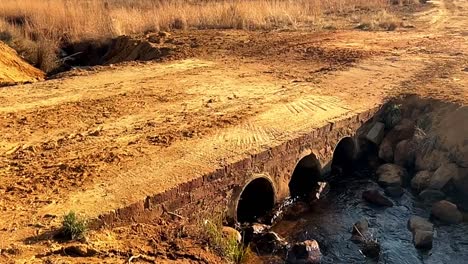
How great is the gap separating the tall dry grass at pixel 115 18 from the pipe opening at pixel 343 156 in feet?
28.7

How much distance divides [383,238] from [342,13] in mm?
16084

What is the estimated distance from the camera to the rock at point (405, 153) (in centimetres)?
1100

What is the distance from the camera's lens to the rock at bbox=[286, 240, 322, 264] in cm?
795

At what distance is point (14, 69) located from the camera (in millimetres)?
14273

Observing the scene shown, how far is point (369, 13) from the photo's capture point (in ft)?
75.5

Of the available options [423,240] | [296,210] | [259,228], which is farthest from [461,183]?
[259,228]

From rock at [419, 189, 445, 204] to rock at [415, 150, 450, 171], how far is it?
665 millimetres

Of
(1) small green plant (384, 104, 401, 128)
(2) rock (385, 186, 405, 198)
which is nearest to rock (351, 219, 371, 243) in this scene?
(2) rock (385, 186, 405, 198)

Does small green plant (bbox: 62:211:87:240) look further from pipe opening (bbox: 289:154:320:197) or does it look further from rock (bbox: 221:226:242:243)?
pipe opening (bbox: 289:154:320:197)

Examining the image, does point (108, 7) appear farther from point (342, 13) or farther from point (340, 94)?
point (340, 94)

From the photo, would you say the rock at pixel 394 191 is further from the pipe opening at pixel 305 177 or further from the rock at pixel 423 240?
the rock at pixel 423 240

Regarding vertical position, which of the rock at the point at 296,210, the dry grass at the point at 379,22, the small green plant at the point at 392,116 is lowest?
the rock at the point at 296,210

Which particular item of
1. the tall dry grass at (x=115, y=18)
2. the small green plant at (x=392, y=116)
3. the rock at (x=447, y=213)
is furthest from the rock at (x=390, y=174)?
the tall dry grass at (x=115, y=18)

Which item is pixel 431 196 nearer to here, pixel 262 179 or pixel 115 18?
pixel 262 179
